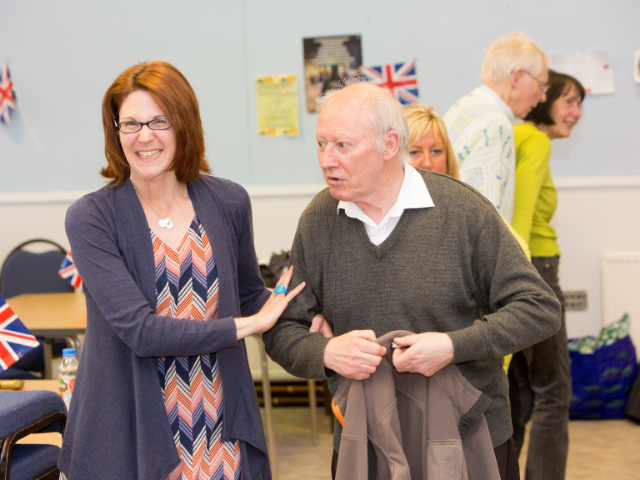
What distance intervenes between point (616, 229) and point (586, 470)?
1.47 metres

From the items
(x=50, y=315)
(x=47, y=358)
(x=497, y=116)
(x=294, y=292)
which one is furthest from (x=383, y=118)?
(x=47, y=358)

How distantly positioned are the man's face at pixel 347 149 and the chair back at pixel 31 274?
2741mm

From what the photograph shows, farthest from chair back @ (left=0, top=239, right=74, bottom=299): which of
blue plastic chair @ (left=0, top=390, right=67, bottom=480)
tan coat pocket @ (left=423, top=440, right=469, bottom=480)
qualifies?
tan coat pocket @ (left=423, top=440, right=469, bottom=480)

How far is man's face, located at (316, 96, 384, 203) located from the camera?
1.29 metres

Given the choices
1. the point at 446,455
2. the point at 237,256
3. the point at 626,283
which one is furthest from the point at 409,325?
the point at 626,283

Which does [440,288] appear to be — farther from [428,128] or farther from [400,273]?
[428,128]

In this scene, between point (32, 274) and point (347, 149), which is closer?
point (347, 149)

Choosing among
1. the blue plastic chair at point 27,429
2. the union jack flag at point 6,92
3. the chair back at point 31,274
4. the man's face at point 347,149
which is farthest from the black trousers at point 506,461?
the union jack flag at point 6,92

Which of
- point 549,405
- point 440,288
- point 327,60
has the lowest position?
point 549,405

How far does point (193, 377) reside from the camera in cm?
141

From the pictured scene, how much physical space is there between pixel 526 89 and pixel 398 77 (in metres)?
1.46

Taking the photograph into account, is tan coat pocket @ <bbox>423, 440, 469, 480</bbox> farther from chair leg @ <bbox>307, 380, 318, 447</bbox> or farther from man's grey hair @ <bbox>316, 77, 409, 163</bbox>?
chair leg @ <bbox>307, 380, 318, 447</bbox>

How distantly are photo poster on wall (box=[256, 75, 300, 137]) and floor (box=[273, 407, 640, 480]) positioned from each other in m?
1.82

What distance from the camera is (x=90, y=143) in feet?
13.5
